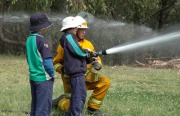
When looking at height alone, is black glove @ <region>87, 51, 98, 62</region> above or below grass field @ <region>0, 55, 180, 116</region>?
above

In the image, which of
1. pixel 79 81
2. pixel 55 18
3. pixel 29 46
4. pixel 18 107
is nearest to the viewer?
pixel 29 46

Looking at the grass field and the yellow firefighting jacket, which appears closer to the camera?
the yellow firefighting jacket

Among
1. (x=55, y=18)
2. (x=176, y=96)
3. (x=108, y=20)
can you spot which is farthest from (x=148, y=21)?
(x=176, y=96)

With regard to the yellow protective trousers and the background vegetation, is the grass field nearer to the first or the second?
the yellow protective trousers

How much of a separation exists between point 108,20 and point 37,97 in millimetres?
16945

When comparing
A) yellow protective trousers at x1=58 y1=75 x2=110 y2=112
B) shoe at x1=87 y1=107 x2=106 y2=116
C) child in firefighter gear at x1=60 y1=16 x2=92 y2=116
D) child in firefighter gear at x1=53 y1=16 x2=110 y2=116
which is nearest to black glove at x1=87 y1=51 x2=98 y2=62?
child in firefighter gear at x1=60 y1=16 x2=92 y2=116

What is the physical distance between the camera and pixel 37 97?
5.41 metres

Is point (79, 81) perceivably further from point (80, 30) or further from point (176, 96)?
point (176, 96)

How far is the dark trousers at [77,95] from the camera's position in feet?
19.2

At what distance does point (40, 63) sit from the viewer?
5281mm

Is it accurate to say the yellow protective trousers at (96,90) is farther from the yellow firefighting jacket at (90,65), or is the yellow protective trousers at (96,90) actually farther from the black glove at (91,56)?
the black glove at (91,56)

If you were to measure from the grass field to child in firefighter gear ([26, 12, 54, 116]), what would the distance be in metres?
1.19

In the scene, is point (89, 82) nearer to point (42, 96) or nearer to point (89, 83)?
point (89, 83)

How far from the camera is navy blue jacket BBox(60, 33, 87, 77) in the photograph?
18.9ft
